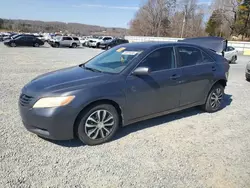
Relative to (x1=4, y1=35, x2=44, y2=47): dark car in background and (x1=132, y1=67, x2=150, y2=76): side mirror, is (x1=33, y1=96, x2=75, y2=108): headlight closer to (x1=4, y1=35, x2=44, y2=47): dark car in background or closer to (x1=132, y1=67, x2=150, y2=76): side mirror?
(x1=132, y1=67, x2=150, y2=76): side mirror

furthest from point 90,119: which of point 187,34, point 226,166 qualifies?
point 187,34

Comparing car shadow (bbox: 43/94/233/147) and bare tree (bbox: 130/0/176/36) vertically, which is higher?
bare tree (bbox: 130/0/176/36)

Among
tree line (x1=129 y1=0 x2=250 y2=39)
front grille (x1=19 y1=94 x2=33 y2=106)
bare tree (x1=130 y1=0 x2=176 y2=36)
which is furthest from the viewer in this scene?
bare tree (x1=130 y1=0 x2=176 y2=36)

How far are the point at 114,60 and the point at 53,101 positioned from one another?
1532 mm

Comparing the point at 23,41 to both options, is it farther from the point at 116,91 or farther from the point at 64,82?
the point at 116,91

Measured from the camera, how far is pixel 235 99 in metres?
6.46

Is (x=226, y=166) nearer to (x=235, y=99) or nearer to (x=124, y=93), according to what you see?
(x=124, y=93)

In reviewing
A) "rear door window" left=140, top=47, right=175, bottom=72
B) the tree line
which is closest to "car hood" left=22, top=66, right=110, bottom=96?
"rear door window" left=140, top=47, right=175, bottom=72

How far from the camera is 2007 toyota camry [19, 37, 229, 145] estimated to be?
3.24 meters

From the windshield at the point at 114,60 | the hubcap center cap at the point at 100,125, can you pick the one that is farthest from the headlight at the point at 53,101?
the windshield at the point at 114,60

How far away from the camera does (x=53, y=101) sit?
3186 mm

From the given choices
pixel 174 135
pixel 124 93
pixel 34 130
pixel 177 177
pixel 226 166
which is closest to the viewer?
pixel 177 177

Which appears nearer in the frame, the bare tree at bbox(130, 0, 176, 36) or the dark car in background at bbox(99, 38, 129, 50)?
the dark car in background at bbox(99, 38, 129, 50)

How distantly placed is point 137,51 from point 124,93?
2.97ft
